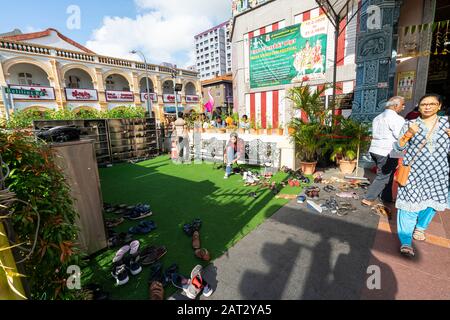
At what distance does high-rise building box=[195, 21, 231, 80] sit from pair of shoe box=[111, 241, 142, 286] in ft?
227

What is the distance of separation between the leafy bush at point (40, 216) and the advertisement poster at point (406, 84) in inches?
356

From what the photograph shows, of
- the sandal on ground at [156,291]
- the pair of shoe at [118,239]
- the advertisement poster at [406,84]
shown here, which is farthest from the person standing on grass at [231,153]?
the advertisement poster at [406,84]

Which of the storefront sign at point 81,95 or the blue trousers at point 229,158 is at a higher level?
the storefront sign at point 81,95

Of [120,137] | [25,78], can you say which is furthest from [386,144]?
[25,78]

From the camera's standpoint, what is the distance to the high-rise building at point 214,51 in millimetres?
68312

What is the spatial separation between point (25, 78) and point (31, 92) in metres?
2.59

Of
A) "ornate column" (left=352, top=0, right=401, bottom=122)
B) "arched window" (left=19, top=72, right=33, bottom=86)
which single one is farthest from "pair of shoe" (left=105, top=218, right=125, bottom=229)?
"arched window" (left=19, top=72, right=33, bottom=86)

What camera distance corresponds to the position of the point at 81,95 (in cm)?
1769

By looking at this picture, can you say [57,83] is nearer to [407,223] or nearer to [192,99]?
[192,99]

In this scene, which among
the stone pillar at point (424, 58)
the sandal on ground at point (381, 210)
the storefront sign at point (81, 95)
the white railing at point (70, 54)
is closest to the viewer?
the sandal on ground at point (381, 210)

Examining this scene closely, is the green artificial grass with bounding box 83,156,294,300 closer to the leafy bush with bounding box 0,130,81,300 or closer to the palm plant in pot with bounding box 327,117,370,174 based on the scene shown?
the leafy bush with bounding box 0,130,81,300

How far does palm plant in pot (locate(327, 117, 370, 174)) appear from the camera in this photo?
17.9ft

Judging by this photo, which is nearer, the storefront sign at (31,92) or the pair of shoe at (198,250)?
the pair of shoe at (198,250)

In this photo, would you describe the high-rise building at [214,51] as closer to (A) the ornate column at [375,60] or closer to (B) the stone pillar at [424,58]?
(B) the stone pillar at [424,58]
